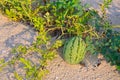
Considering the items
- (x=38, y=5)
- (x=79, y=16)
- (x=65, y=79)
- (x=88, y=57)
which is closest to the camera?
(x=65, y=79)

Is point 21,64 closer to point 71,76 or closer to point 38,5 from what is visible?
point 71,76

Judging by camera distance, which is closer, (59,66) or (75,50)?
(75,50)

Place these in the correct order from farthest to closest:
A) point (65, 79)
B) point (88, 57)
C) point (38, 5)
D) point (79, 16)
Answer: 1. point (38, 5)
2. point (79, 16)
3. point (88, 57)
4. point (65, 79)

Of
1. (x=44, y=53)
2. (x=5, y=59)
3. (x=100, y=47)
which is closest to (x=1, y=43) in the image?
(x=5, y=59)

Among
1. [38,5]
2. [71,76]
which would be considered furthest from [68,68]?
[38,5]

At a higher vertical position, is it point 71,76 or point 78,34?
point 78,34

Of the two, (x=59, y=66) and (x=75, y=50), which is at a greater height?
(x=75, y=50)

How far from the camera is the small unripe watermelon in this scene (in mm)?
3303

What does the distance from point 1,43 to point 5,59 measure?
0.28 meters

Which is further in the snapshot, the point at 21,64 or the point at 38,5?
the point at 38,5

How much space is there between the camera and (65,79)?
129 inches

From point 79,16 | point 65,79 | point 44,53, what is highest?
→ point 79,16

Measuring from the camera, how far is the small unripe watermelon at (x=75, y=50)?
330 cm

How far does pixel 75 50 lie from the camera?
330 centimetres
